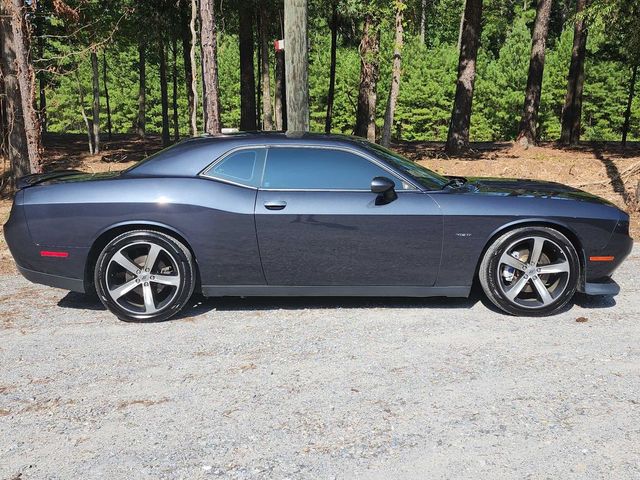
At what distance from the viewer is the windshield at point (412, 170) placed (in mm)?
4828

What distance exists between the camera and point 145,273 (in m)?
4.69

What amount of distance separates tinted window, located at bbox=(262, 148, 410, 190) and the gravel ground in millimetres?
1078

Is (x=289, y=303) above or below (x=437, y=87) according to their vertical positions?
above

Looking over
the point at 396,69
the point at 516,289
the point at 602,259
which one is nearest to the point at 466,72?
the point at 396,69

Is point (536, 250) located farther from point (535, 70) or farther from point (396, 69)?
point (535, 70)

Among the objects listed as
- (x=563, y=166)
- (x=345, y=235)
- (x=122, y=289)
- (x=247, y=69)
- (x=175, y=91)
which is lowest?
(x=563, y=166)

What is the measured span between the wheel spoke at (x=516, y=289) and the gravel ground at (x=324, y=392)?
0.19 m

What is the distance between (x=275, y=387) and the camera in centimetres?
350

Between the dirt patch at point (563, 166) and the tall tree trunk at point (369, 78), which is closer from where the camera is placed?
the dirt patch at point (563, 166)

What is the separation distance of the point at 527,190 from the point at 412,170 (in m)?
1.03

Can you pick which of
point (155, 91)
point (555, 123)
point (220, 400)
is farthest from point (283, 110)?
point (155, 91)

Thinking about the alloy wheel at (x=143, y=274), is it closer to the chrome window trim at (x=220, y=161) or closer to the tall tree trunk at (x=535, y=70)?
the chrome window trim at (x=220, y=161)

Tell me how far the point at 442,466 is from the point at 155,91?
54780mm

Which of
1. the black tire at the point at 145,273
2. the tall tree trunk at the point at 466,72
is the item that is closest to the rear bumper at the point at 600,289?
the black tire at the point at 145,273
